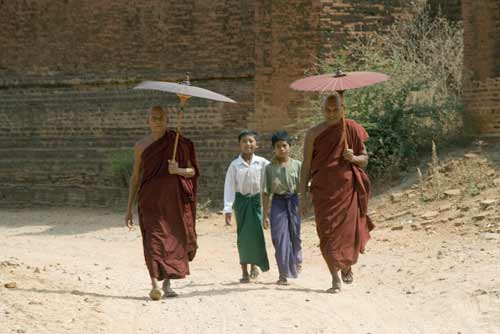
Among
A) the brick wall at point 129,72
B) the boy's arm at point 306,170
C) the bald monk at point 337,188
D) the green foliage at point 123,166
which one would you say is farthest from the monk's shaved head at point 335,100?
the green foliage at point 123,166

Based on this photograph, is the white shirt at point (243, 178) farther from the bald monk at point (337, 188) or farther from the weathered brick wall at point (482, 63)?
the weathered brick wall at point (482, 63)

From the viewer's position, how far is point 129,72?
17516 mm

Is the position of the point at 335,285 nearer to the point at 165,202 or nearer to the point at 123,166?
the point at 165,202

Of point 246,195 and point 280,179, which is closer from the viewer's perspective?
point 280,179

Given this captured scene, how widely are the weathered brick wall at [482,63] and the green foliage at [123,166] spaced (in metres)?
6.24

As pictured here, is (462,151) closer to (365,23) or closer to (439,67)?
(439,67)

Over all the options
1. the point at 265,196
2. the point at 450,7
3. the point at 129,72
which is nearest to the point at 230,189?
the point at 265,196

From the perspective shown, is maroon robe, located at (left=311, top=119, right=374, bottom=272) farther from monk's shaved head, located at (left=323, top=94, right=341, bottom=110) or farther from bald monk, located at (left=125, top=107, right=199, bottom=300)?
bald monk, located at (left=125, top=107, right=199, bottom=300)

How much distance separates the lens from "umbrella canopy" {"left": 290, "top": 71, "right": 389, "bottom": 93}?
313 inches

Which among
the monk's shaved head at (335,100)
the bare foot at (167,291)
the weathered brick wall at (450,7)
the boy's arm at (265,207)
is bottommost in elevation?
the bare foot at (167,291)

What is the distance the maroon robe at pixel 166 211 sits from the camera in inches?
316

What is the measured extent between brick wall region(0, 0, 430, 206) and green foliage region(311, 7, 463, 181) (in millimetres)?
875

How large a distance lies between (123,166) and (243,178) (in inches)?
320

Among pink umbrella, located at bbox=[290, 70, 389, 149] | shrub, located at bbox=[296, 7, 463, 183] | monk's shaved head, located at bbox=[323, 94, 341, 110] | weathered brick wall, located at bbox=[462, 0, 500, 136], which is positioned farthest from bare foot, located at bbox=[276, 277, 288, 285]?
weathered brick wall, located at bbox=[462, 0, 500, 136]
